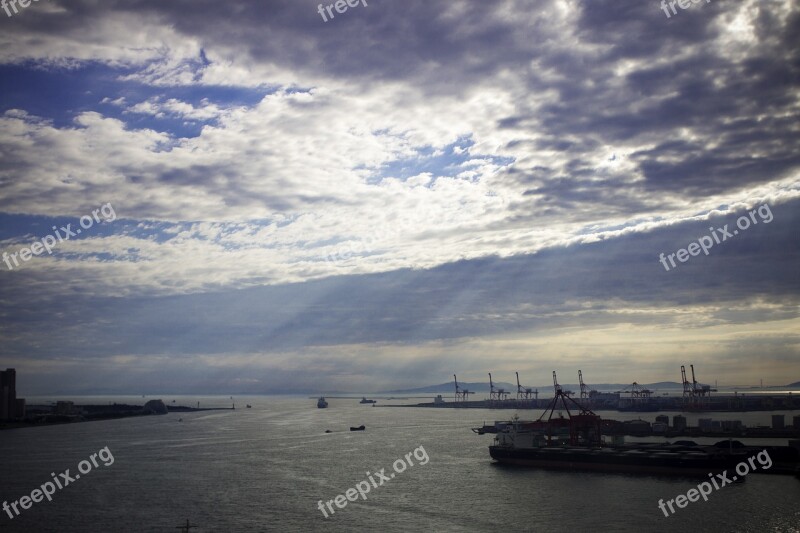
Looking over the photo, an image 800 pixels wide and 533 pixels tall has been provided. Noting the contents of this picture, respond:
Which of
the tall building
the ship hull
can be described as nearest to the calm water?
the ship hull

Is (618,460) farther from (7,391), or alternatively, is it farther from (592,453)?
(7,391)

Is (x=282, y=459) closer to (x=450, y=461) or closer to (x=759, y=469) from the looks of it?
(x=450, y=461)

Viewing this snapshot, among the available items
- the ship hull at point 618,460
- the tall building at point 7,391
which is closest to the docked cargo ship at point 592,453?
the ship hull at point 618,460

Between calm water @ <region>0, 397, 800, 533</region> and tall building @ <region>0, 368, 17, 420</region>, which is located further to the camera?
tall building @ <region>0, 368, 17, 420</region>

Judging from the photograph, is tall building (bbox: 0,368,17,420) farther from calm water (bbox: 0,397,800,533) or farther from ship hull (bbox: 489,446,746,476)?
ship hull (bbox: 489,446,746,476)

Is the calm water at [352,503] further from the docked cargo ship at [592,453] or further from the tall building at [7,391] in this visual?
the tall building at [7,391]

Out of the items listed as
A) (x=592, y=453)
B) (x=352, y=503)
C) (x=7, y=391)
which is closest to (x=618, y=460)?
(x=592, y=453)
